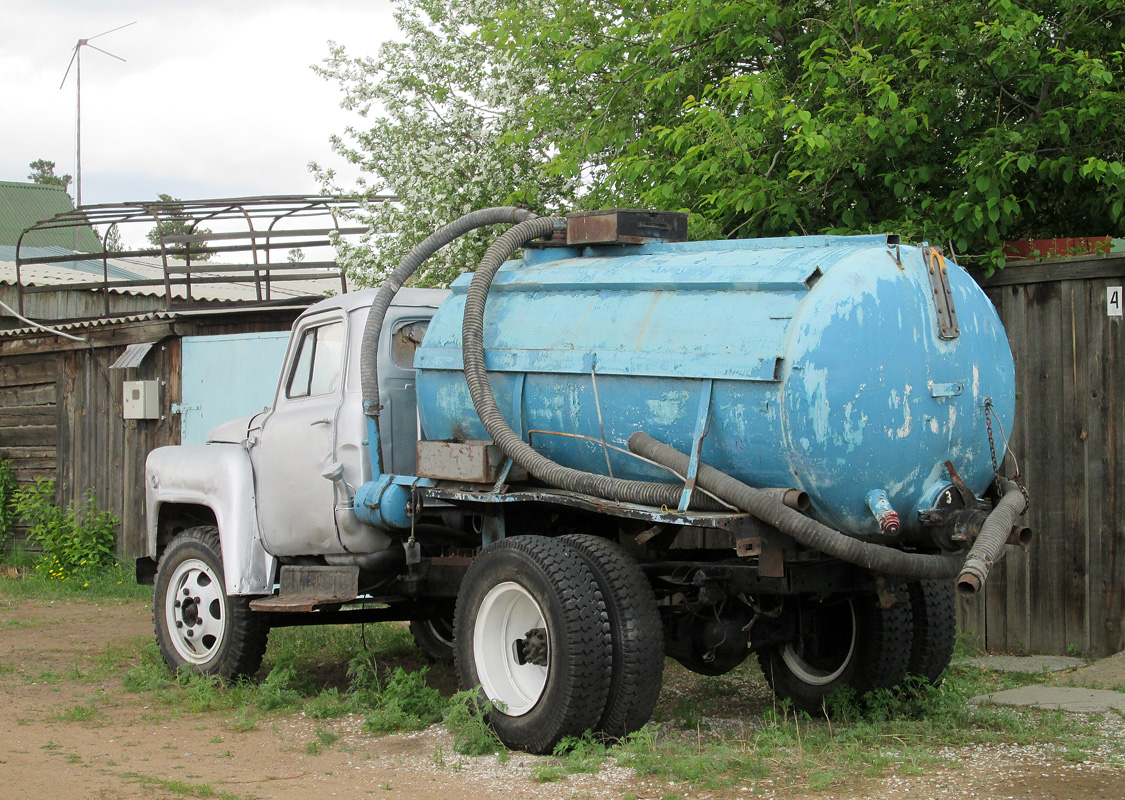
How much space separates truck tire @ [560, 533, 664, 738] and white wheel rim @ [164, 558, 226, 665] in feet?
10.7

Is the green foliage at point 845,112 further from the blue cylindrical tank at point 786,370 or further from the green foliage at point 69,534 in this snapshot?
the green foliage at point 69,534

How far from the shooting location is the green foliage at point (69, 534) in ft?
43.5

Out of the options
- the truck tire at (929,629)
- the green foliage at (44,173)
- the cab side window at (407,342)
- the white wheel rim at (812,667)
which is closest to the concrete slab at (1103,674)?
the truck tire at (929,629)

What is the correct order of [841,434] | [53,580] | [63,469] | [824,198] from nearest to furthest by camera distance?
[841,434] < [824,198] < [53,580] < [63,469]

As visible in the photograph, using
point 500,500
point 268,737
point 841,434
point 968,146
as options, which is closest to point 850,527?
point 841,434

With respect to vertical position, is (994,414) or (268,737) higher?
(994,414)

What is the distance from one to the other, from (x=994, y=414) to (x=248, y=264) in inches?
385

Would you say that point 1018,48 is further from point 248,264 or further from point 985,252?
point 248,264

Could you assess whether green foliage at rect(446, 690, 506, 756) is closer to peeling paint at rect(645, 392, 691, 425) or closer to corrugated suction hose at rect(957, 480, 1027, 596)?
peeling paint at rect(645, 392, 691, 425)

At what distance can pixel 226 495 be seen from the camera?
26.0 feet

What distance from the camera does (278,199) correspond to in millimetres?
13320

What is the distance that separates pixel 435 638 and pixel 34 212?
17768 mm

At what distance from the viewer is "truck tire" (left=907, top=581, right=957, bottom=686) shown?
6766 millimetres

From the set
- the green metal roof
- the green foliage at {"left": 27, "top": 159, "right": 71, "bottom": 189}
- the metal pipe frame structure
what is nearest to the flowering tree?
the metal pipe frame structure
